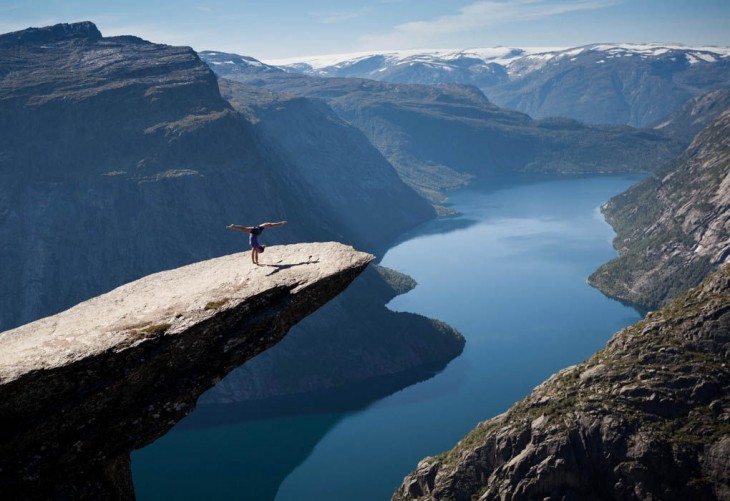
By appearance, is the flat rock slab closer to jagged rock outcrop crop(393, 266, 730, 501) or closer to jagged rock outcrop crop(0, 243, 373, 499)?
jagged rock outcrop crop(0, 243, 373, 499)

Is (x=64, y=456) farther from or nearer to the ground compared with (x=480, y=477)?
Answer: farther from the ground

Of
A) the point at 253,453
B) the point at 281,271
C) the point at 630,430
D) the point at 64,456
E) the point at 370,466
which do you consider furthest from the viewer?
the point at 253,453

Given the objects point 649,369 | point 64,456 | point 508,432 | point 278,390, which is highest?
point 64,456

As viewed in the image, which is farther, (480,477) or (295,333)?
(295,333)

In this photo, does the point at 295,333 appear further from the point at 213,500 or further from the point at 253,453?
the point at 213,500

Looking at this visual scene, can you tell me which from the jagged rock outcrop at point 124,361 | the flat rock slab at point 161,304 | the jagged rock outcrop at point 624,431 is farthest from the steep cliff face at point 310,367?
the jagged rock outcrop at point 124,361

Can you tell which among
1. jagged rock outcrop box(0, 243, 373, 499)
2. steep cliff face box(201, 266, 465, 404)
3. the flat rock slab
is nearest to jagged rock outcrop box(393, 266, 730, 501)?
the flat rock slab

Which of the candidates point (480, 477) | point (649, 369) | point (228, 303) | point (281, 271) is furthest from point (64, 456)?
point (649, 369)
